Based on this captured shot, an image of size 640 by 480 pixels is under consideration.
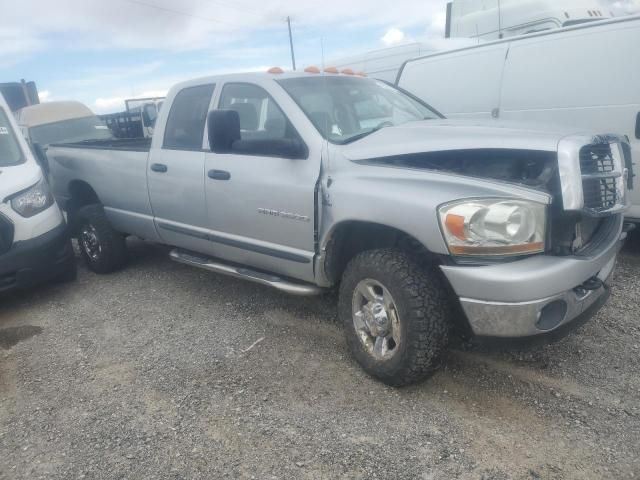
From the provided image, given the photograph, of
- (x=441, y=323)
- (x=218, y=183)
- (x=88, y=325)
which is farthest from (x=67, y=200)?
(x=441, y=323)

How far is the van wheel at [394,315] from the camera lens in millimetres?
2697

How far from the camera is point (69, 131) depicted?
33.6ft

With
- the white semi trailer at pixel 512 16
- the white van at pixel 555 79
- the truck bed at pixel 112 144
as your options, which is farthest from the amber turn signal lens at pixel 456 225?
the white semi trailer at pixel 512 16

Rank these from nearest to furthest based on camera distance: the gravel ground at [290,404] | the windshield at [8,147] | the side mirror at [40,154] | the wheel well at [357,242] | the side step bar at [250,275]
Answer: the gravel ground at [290,404] → the wheel well at [357,242] → the side step bar at [250,275] → the windshield at [8,147] → the side mirror at [40,154]

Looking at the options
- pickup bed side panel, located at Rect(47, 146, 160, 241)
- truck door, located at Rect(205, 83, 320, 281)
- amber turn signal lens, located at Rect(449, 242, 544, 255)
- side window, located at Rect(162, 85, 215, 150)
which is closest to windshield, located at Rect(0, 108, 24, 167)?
pickup bed side panel, located at Rect(47, 146, 160, 241)

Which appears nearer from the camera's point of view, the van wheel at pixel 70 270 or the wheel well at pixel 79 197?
the van wheel at pixel 70 270

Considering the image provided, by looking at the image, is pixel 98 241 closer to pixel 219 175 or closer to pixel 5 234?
pixel 5 234

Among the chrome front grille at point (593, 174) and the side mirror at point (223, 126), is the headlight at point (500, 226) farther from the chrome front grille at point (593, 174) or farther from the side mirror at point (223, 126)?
the side mirror at point (223, 126)

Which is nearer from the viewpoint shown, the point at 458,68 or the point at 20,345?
the point at 20,345

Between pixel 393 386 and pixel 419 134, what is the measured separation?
4.74ft

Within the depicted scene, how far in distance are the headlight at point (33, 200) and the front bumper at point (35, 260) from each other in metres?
0.22

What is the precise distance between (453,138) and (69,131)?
9.37 meters

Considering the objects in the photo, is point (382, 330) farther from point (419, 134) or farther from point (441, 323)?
point (419, 134)

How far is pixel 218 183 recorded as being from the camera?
12.5 ft
